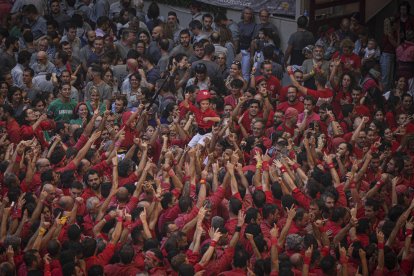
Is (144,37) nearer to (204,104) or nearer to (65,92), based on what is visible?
(65,92)

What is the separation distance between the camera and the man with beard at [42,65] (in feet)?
59.3

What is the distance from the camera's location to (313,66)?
17.9 meters

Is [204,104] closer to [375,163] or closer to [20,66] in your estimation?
[375,163]

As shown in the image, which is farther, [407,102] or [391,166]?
[407,102]

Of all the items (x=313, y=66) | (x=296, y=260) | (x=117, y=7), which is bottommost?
(x=296, y=260)

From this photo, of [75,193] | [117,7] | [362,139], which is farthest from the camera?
[117,7]

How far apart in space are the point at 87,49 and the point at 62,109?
2.66 m

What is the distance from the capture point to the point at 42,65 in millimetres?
18188

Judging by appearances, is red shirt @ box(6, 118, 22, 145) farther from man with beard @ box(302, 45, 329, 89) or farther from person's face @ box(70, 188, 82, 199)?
man with beard @ box(302, 45, 329, 89)

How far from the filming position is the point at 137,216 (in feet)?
41.9

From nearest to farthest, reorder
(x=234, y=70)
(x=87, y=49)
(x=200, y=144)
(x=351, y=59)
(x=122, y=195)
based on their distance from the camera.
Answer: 1. (x=122, y=195)
2. (x=200, y=144)
3. (x=234, y=70)
4. (x=351, y=59)
5. (x=87, y=49)

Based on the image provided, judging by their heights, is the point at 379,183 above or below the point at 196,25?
below

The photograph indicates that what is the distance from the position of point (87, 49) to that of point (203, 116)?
12.4ft

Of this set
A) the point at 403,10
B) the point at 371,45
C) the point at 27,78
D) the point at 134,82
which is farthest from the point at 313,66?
the point at 27,78
